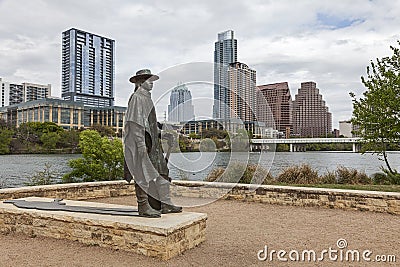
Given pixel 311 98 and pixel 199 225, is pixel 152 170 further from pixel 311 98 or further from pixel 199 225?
pixel 311 98

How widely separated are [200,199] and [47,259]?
6292 mm

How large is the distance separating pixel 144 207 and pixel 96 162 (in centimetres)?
1178

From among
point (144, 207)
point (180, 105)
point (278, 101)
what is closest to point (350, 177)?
point (278, 101)

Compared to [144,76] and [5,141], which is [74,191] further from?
[5,141]

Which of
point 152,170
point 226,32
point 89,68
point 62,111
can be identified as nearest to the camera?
point 152,170

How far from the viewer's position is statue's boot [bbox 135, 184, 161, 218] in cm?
575

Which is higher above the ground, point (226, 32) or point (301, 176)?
point (226, 32)

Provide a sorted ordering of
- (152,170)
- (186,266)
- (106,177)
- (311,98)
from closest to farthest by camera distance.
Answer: (186,266) < (152,170) < (106,177) < (311,98)

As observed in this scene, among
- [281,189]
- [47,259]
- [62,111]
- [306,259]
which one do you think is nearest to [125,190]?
[281,189]

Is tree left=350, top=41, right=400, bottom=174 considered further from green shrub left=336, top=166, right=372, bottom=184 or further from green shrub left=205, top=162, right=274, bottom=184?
green shrub left=205, top=162, right=274, bottom=184

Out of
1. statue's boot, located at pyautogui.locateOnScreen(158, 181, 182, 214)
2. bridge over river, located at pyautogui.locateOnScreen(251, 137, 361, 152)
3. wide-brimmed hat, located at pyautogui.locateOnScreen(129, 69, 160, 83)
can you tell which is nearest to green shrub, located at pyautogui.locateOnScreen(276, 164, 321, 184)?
bridge over river, located at pyautogui.locateOnScreen(251, 137, 361, 152)

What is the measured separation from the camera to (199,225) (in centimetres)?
584

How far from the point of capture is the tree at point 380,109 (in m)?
13.3

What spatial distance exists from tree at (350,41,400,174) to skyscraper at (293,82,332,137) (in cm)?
736
